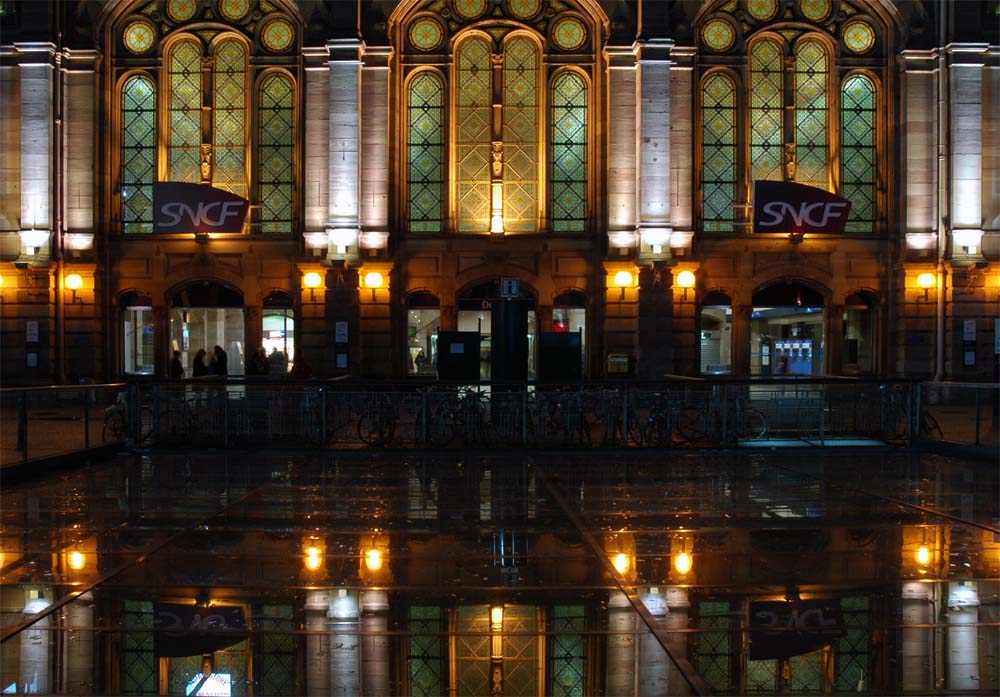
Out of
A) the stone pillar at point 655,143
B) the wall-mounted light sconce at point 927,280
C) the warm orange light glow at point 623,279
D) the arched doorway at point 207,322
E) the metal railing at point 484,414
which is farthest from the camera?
the arched doorway at point 207,322

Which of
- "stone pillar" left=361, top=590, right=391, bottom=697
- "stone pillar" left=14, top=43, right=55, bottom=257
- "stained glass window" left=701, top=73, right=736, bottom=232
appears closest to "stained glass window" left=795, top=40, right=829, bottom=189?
"stained glass window" left=701, top=73, right=736, bottom=232

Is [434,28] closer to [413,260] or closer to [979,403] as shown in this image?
[413,260]

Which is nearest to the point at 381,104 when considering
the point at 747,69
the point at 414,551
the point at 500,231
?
the point at 500,231

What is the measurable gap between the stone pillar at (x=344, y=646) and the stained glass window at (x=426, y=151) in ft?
87.9

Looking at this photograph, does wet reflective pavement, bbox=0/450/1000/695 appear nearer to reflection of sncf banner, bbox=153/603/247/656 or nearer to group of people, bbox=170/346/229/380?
reflection of sncf banner, bbox=153/603/247/656

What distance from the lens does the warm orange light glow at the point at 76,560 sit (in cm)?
997


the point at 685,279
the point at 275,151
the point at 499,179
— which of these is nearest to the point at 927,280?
the point at 685,279

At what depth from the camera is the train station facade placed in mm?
33594

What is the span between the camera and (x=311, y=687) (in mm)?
6590

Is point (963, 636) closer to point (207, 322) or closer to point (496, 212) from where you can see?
point (496, 212)

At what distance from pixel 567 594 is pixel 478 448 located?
478 inches

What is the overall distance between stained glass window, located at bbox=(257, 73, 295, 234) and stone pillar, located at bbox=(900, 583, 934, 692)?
28.7m

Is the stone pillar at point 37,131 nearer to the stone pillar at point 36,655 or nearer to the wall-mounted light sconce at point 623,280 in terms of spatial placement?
the wall-mounted light sconce at point 623,280

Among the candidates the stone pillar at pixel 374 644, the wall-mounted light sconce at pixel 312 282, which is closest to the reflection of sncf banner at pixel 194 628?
the stone pillar at pixel 374 644
